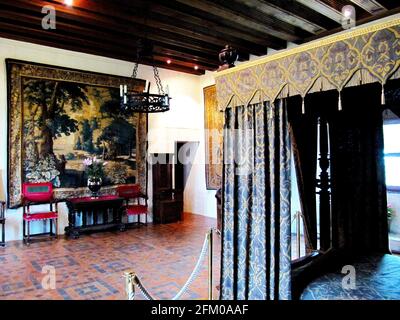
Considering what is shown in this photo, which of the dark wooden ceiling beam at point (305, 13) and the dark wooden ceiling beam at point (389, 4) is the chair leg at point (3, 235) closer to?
the dark wooden ceiling beam at point (305, 13)

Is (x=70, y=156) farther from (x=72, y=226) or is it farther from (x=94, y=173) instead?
(x=72, y=226)

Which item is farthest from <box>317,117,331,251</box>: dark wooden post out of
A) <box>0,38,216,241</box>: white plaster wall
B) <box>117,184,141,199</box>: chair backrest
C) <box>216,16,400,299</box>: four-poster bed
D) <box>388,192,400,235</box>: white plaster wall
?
<box>0,38,216,241</box>: white plaster wall

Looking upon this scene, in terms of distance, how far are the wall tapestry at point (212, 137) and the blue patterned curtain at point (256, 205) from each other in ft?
19.2

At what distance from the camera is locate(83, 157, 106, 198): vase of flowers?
7230 mm

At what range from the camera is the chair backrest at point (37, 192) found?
21.0 feet

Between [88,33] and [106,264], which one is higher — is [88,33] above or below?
above

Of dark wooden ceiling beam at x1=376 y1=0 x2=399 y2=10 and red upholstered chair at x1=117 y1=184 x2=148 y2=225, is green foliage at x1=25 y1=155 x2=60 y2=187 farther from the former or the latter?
dark wooden ceiling beam at x1=376 y1=0 x2=399 y2=10

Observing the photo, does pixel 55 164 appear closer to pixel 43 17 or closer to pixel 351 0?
pixel 43 17

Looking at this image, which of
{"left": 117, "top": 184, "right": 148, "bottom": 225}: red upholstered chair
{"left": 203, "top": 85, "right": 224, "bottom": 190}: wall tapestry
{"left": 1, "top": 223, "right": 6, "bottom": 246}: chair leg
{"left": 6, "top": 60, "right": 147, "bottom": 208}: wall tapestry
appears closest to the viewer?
{"left": 1, "top": 223, "right": 6, "bottom": 246}: chair leg

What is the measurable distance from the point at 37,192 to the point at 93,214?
1349 mm

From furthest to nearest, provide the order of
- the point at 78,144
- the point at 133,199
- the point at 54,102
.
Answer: the point at 133,199, the point at 78,144, the point at 54,102

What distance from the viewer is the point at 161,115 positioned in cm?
878


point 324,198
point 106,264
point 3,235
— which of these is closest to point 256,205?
point 324,198

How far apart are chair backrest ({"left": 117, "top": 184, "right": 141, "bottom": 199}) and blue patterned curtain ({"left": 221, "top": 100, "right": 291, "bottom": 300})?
5.12 metres
